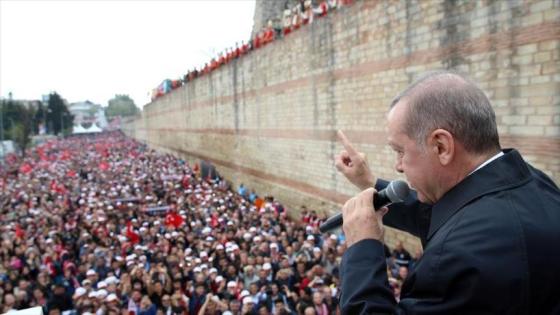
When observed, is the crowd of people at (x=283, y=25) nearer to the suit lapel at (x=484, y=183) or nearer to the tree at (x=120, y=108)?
the suit lapel at (x=484, y=183)

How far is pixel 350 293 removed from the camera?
133 cm

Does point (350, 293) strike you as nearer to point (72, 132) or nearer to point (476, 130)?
point (476, 130)

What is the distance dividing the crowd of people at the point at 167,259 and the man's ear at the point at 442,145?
5.27 meters

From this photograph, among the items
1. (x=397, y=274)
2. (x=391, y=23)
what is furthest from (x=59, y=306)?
(x=391, y=23)

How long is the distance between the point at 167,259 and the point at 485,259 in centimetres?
851

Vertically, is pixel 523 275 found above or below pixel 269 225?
above

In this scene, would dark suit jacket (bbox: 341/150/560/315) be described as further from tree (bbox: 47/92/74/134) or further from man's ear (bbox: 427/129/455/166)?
tree (bbox: 47/92/74/134)

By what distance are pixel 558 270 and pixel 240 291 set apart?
672 cm

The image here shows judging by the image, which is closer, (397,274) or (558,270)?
(558,270)

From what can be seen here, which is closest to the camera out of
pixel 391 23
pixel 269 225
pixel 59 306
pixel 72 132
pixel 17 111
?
pixel 59 306

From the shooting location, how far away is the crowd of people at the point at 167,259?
709 cm

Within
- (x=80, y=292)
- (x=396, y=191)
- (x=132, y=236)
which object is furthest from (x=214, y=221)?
(x=396, y=191)

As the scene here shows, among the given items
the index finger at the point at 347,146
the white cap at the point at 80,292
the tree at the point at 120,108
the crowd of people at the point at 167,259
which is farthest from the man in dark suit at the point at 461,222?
the tree at the point at 120,108

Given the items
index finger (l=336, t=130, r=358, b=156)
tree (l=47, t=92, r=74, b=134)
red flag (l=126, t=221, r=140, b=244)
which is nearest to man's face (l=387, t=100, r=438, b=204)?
index finger (l=336, t=130, r=358, b=156)
